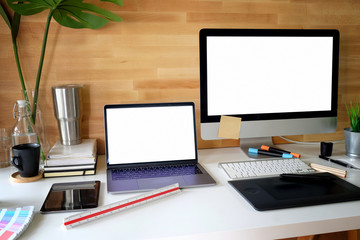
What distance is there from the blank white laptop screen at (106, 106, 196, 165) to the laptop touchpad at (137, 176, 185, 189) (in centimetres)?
14

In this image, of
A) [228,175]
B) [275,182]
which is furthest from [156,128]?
[275,182]

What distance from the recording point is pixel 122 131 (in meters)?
1.14

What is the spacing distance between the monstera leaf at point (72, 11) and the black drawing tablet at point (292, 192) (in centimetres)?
75

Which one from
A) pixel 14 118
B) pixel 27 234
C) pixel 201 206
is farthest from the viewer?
pixel 14 118

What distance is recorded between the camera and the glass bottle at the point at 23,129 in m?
1.15

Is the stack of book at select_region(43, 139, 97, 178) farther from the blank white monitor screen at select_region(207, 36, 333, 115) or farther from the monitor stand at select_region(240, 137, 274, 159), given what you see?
the monitor stand at select_region(240, 137, 274, 159)

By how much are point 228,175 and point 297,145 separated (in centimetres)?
57

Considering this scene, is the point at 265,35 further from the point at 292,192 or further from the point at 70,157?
the point at 70,157

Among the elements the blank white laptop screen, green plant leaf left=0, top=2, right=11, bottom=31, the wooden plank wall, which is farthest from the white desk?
green plant leaf left=0, top=2, right=11, bottom=31

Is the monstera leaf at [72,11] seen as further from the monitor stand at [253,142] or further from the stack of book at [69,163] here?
the monitor stand at [253,142]

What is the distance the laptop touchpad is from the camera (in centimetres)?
95

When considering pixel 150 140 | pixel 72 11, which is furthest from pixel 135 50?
pixel 150 140

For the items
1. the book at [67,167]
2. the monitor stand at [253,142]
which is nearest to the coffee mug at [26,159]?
the book at [67,167]

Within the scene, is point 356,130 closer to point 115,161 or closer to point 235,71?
point 235,71
